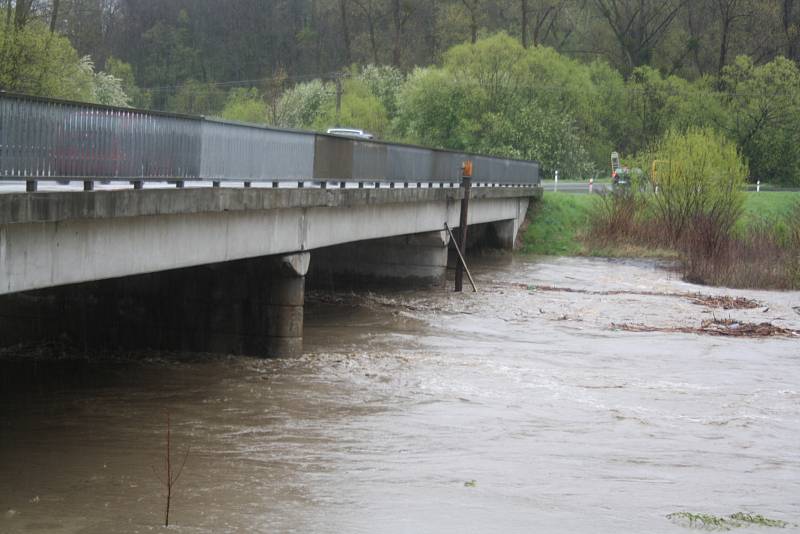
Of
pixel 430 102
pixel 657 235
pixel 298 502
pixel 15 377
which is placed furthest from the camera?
pixel 430 102

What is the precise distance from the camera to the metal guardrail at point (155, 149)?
1164cm

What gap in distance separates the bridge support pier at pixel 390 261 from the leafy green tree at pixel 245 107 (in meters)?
48.2

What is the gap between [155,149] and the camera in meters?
14.5

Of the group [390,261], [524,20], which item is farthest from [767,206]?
[524,20]

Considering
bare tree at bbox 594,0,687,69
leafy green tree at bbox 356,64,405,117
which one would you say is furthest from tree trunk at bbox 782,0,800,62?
leafy green tree at bbox 356,64,405,117

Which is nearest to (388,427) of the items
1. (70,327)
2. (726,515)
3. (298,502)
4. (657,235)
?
(298,502)

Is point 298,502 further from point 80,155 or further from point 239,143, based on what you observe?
point 239,143

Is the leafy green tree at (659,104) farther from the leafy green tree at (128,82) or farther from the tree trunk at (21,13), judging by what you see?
the leafy green tree at (128,82)

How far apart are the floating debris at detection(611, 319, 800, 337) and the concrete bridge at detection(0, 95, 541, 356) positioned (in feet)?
19.5

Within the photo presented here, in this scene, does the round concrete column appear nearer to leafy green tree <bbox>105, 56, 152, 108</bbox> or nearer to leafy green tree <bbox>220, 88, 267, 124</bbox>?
leafy green tree <bbox>220, 88, 267, 124</bbox>

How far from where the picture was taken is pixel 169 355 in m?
18.2

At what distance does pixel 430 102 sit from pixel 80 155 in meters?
51.8

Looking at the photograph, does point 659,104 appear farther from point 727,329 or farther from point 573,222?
point 727,329

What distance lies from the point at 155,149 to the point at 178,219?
0.95 m
